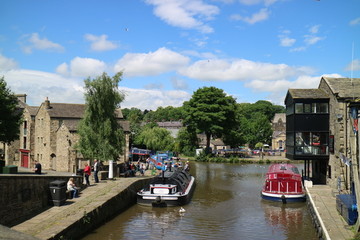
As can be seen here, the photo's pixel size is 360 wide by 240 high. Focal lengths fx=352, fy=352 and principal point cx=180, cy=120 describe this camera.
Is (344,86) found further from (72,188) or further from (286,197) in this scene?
(72,188)

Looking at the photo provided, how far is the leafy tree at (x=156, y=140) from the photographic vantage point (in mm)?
68125

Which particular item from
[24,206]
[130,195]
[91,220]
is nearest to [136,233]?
[91,220]

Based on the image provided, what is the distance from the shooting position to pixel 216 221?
19.3 meters

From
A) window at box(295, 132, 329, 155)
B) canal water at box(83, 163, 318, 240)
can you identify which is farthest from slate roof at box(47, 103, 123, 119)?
window at box(295, 132, 329, 155)

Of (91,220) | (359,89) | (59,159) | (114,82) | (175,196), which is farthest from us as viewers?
(59,159)

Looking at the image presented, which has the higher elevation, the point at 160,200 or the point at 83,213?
the point at 83,213

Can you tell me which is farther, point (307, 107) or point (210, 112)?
point (210, 112)

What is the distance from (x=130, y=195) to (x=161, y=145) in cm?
4605

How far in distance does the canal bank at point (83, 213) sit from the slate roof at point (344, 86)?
50.6ft

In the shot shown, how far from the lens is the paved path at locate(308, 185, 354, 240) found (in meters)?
13.6

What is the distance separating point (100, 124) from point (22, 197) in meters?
16.4

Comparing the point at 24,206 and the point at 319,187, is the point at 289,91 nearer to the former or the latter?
the point at 319,187

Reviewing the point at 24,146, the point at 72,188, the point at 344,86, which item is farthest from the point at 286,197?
the point at 24,146

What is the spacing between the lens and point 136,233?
16.7 metres
